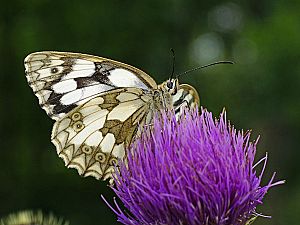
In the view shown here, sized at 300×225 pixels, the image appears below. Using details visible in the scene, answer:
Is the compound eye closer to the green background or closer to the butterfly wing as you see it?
the butterfly wing

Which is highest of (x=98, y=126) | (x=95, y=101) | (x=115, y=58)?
(x=115, y=58)

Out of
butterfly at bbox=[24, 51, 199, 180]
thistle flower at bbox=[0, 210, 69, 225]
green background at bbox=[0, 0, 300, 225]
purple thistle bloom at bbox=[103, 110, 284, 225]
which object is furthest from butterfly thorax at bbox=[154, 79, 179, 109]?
green background at bbox=[0, 0, 300, 225]

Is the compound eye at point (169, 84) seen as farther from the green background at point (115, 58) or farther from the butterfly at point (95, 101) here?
the green background at point (115, 58)

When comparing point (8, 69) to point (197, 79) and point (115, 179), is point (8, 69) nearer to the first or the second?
point (197, 79)

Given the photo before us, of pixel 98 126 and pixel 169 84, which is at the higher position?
pixel 169 84

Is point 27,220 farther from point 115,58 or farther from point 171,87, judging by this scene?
point 115,58

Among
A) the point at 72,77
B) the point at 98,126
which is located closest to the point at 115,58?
the point at 72,77

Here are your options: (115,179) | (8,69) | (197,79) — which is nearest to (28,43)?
(8,69)
